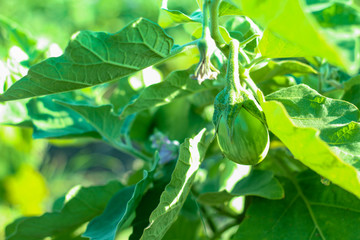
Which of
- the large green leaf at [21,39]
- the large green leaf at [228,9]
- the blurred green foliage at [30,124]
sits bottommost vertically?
the blurred green foliage at [30,124]

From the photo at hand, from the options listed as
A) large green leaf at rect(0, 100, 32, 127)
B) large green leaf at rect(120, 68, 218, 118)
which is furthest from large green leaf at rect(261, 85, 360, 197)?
large green leaf at rect(0, 100, 32, 127)

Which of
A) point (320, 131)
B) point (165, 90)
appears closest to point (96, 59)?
point (165, 90)

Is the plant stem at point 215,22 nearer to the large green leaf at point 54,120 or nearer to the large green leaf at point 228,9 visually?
the large green leaf at point 228,9

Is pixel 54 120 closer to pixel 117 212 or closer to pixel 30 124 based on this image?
pixel 30 124

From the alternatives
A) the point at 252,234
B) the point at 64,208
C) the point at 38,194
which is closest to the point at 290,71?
the point at 252,234

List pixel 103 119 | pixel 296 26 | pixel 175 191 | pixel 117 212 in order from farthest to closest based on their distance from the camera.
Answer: pixel 103 119, pixel 117 212, pixel 175 191, pixel 296 26

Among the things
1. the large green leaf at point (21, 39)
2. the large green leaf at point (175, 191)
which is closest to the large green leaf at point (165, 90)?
the large green leaf at point (175, 191)
